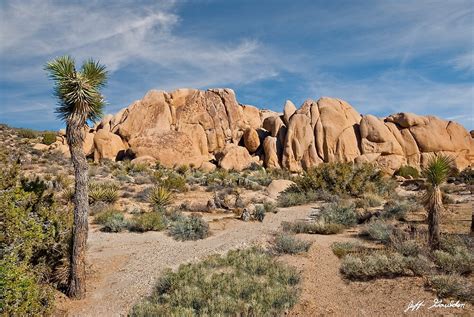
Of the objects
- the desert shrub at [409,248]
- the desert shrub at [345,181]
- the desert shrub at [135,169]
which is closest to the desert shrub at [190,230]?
the desert shrub at [409,248]

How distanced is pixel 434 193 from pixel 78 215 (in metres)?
8.87

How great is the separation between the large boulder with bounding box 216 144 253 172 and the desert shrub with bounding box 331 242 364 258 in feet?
81.2

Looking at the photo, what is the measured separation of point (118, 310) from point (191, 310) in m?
1.98

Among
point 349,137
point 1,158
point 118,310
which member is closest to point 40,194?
point 1,158

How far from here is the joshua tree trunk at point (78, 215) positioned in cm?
808

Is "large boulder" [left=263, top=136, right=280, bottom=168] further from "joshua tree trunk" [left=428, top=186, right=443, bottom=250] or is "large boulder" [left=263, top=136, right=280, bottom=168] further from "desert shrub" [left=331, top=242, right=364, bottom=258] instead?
"joshua tree trunk" [left=428, top=186, right=443, bottom=250]

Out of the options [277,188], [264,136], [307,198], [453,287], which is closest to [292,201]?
[307,198]

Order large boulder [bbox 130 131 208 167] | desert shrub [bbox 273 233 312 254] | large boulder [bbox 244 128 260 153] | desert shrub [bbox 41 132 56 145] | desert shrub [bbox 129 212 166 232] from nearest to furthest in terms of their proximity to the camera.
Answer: desert shrub [bbox 273 233 312 254], desert shrub [bbox 129 212 166 232], large boulder [bbox 130 131 208 167], desert shrub [bbox 41 132 56 145], large boulder [bbox 244 128 260 153]

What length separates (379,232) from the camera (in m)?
10.3

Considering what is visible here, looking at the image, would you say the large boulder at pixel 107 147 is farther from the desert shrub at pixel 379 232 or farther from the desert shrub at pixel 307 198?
the desert shrub at pixel 379 232

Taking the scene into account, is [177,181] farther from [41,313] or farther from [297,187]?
[41,313]

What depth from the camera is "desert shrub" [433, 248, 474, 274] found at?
7.29 m

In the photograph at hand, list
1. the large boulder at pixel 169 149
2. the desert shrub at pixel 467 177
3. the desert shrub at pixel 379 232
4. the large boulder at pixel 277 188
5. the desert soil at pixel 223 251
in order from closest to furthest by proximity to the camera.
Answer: the desert soil at pixel 223 251
the desert shrub at pixel 379 232
the large boulder at pixel 277 188
the desert shrub at pixel 467 177
the large boulder at pixel 169 149

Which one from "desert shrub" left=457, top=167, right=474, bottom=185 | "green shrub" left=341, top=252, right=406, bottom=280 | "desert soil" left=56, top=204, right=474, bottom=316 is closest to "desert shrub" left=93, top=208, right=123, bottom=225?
"desert soil" left=56, top=204, right=474, bottom=316
